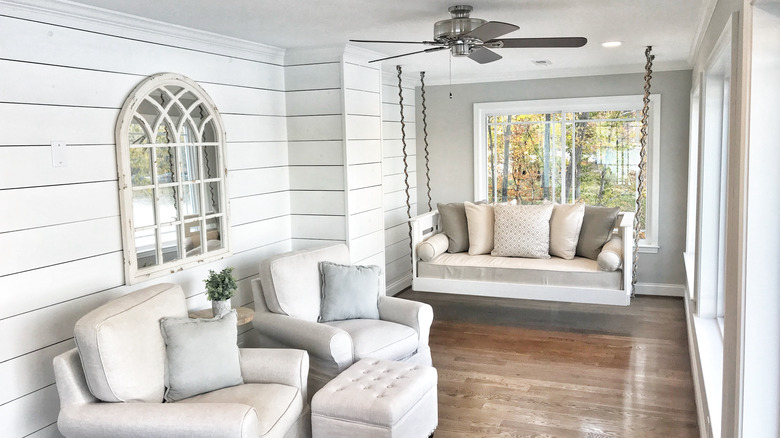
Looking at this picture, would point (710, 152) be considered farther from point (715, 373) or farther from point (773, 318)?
point (773, 318)

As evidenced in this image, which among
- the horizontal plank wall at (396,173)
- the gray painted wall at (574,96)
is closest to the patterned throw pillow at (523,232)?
the horizontal plank wall at (396,173)

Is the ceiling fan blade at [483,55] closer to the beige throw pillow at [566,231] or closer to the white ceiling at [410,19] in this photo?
the white ceiling at [410,19]

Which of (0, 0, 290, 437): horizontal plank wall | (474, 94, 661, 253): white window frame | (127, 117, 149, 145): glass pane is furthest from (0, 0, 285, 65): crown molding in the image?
(474, 94, 661, 253): white window frame

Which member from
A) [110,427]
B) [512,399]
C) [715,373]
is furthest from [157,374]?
[715,373]

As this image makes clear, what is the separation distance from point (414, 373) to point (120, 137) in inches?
78.1

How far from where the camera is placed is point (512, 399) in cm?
398

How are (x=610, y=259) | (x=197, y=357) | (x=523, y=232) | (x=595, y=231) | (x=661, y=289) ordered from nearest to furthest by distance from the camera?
(x=197, y=357)
(x=610, y=259)
(x=595, y=231)
(x=523, y=232)
(x=661, y=289)

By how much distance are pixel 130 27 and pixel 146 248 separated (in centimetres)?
122

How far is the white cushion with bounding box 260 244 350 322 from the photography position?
399 cm

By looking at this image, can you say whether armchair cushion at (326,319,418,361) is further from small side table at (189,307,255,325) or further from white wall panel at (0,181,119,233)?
white wall panel at (0,181,119,233)

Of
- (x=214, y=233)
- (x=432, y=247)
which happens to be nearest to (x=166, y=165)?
(x=214, y=233)

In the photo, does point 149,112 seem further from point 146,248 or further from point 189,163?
point 146,248

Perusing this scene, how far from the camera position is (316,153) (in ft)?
16.4

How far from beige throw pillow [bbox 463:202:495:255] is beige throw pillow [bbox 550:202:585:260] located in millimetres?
530
